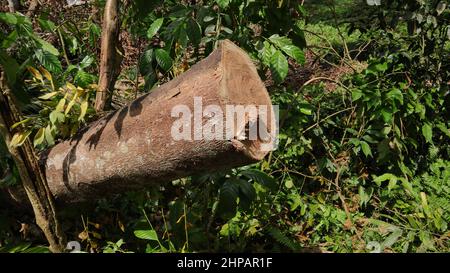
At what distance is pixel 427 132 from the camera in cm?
359

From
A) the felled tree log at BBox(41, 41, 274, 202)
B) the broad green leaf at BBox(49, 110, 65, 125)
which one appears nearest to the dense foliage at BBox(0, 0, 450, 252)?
the broad green leaf at BBox(49, 110, 65, 125)

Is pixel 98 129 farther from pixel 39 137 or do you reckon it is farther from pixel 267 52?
pixel 267 52

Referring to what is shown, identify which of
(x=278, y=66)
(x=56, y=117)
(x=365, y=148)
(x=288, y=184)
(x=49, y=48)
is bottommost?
(x=288, y=184)

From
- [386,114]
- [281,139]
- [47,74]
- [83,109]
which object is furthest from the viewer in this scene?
[281,139]

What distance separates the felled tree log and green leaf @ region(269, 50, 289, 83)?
0.52m

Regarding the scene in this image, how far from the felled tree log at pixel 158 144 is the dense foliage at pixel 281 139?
17 centimetres

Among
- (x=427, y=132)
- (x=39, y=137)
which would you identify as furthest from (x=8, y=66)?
(x=427, y=132)

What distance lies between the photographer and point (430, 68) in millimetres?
3795

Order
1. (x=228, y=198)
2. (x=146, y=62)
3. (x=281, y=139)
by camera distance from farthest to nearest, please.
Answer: (x=281, y=139) < (x=146, y=62) < (x=228, y=198)

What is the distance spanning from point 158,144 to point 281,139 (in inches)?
66.1

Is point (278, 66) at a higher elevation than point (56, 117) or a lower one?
higher

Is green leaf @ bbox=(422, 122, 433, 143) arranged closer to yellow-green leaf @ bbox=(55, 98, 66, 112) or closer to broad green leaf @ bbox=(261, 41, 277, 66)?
broad green leaf @ bbox=(261, 41, 277, 66)

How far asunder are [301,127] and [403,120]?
2.38 feet

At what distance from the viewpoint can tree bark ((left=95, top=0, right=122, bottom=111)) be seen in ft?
8.51
